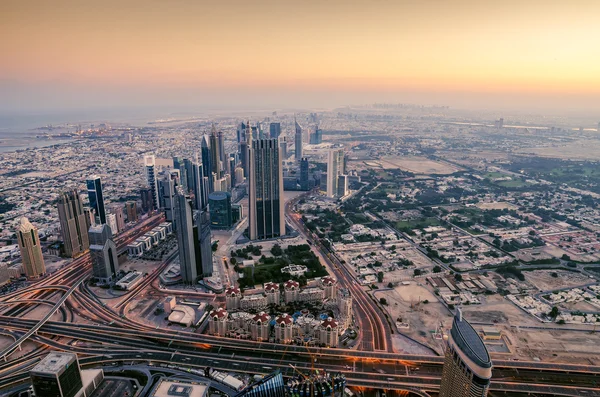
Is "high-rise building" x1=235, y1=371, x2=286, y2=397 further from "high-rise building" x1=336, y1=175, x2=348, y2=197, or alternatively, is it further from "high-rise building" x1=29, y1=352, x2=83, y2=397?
"high-rise building" x1=336, y1=175, x2=348, y2=197

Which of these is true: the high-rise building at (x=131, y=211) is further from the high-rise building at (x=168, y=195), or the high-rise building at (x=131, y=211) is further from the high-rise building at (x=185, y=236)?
the high-rise building at (x=185, y=236)

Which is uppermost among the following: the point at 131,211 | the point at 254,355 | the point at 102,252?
the point at 102,252

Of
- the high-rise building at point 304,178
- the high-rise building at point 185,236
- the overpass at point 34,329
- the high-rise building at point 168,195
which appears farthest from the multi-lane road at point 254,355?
the high-rise building at point 304,178

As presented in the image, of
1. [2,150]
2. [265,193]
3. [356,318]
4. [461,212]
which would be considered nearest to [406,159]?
[461,212]

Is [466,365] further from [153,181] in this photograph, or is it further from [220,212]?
[153,181]

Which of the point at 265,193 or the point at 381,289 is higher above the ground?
the point at 265,193

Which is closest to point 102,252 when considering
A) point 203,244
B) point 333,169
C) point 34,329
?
point 34,329

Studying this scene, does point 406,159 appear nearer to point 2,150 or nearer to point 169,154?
point 169,154
